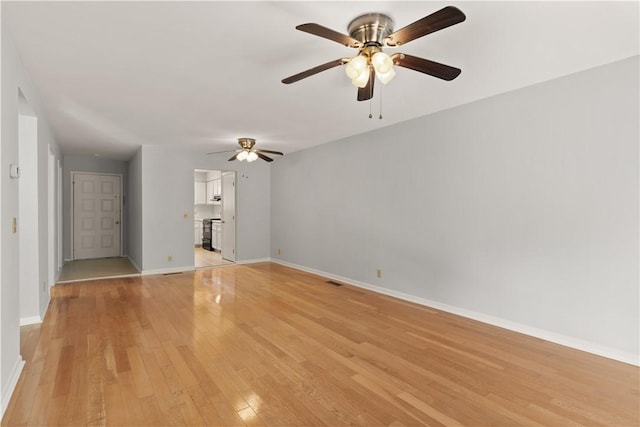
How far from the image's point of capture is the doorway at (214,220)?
752cm

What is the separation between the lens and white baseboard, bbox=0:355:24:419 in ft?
6.60

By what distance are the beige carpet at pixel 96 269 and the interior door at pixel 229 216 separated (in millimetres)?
1948

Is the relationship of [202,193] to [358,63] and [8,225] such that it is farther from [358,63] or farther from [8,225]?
[358,63]

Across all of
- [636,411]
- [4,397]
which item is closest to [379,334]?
[636,411]

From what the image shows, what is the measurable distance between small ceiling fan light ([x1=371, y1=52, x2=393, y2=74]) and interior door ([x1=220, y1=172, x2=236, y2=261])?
227 inches

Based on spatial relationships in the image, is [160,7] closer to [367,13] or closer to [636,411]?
[367,13]

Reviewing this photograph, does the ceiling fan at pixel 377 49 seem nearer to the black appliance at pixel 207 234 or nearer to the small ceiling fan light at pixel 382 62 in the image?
the small ceiling fan light at pixel 382 62

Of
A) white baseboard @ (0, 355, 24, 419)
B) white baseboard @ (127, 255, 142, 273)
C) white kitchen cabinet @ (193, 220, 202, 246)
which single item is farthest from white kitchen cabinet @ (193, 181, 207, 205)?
white baseboard @ (0, 355, 24, 419)

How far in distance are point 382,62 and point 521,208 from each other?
7.76ft

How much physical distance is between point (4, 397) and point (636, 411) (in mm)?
4036

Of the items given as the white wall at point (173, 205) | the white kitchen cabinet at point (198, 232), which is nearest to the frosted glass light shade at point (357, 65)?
the white wall at point (173, 205)

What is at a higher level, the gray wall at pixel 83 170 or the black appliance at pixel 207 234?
the gray wall at pixel 83 170

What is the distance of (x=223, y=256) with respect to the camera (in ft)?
26.2

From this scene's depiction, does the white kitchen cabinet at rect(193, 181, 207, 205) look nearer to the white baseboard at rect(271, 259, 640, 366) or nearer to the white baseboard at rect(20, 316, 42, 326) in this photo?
the white baseboard at rect(20, 316, 42, 326)
